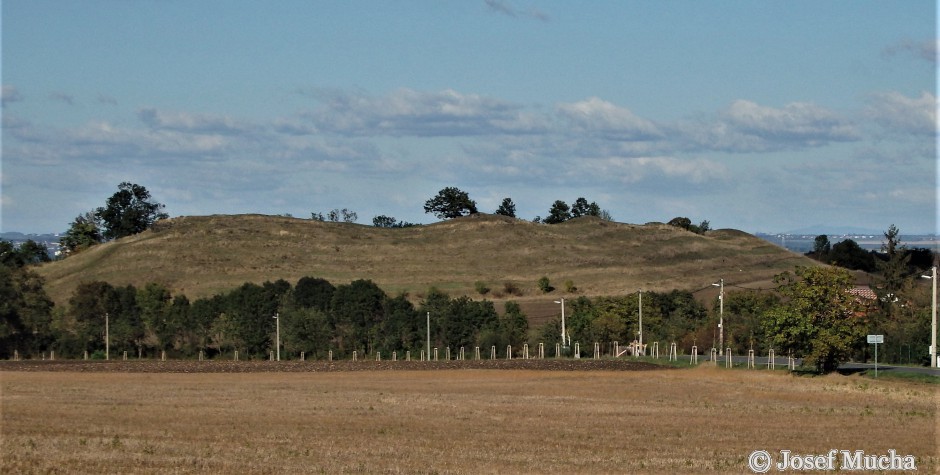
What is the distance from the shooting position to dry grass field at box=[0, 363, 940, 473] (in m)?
33.7

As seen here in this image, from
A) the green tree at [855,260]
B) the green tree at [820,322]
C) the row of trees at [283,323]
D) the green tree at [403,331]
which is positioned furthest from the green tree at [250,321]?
the green tree at [855,260]

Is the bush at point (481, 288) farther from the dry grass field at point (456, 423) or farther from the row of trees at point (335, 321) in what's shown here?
the dry grass field at point (456, 423)

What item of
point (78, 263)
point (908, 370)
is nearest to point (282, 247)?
point (78, 263)

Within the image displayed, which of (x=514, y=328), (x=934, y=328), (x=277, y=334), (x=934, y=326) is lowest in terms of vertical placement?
(x=277, y=334)

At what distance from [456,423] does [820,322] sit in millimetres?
31769

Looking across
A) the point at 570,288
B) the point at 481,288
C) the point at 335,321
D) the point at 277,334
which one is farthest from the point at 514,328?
the point at 570,288

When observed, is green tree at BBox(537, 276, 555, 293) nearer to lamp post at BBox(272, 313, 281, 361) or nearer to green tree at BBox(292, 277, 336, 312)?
green tree at BBox(292, 277, 336, 312)

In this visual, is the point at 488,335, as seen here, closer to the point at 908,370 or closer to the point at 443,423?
the point at 908,370

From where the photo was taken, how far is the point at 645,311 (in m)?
114

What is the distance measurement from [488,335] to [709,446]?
71295 millimetres

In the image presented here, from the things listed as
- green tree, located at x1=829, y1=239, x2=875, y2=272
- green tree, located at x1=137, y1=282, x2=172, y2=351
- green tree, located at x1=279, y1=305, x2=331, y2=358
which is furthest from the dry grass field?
green tree, located at x1=829, y1=239, x2=875, y2=272

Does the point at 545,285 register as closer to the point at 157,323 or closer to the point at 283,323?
the point at 283,323

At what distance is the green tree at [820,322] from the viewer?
69375mm

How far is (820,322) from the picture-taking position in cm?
7031
